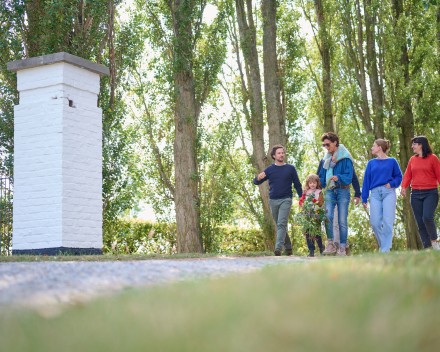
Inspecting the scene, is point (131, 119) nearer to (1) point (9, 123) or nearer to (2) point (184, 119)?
(2) point (184, 119)

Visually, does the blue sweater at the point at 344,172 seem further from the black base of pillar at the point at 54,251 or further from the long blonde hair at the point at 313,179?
the black base of pillar at the point at 54,251

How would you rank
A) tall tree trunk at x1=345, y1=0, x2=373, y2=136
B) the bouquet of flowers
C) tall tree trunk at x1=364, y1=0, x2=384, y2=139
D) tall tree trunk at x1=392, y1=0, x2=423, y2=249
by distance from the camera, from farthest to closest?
tall tree trunk at x1=345, y1=0, x2=373, y2=136, tall tree trunk at x1=364, y1=0, x2=384, y2=139, tall tree trunk at x1=392, y1=0, x2=423, y2=249, the bouquet of flowers

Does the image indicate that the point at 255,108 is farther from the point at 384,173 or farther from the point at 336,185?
the point at 384,173

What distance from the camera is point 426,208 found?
8031 mm

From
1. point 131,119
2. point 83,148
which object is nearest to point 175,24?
point 131,119

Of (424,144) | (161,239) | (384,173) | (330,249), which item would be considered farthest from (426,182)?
(161,239)

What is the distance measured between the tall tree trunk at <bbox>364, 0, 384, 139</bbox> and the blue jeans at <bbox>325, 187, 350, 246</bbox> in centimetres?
643

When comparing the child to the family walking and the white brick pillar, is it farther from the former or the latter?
the white brick pillar

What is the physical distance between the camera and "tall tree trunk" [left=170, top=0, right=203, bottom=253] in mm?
11336

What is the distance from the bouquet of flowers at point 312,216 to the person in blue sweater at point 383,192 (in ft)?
2.38

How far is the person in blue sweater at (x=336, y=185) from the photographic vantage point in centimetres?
769

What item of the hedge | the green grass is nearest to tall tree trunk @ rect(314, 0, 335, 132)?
the hedge

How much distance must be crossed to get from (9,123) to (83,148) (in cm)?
341

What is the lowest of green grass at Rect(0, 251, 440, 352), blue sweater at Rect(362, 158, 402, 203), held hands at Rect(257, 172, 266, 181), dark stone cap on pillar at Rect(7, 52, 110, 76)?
green grass at Rect(0, 251, 440, 352)
